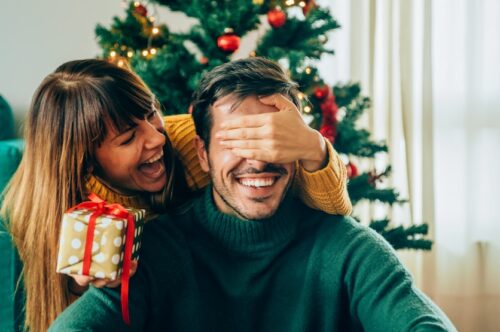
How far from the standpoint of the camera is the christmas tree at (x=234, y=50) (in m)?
1.70

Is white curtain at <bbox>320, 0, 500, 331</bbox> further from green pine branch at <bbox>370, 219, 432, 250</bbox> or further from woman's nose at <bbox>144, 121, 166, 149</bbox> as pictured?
woman's nose at <bbox>144, 121, 166, 149</bbox>

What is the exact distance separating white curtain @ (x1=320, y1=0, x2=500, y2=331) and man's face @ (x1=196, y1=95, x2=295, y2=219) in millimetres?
1625

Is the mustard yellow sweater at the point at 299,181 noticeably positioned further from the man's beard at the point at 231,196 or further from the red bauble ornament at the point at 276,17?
the red bauble ornament at the point at 276,17

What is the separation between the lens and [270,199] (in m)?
1.21

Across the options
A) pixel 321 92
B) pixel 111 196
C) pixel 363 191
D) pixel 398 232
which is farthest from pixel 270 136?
pixel 398 232

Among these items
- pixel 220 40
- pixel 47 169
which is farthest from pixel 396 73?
pixel 47 169

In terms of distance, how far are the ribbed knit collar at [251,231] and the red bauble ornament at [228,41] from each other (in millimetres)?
613

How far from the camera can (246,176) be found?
1.20m

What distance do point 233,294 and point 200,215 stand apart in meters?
0.20

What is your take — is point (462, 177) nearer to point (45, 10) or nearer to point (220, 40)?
point (220, 40)

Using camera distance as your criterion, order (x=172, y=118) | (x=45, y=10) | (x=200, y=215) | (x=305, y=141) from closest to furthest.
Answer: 1. (x=305, y=141)
2. (x=200, y=215)
3. (x=172, y=118)
4. (x=45, y=10)

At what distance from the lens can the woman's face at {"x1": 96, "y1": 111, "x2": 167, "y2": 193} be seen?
4.40 ft

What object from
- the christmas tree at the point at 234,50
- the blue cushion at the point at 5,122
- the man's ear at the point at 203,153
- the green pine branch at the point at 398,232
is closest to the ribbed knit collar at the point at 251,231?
the man's ear at the point at 203,153

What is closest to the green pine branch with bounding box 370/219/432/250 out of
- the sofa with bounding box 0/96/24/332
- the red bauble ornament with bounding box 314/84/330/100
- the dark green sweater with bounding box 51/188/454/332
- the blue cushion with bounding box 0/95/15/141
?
the red bauble ornament with bounding box 314/84/330/100
